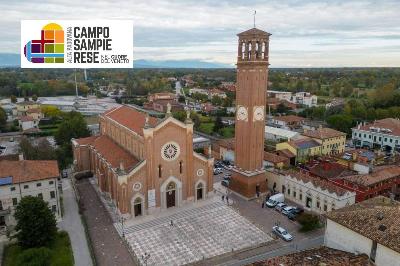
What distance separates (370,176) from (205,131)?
1862 inches

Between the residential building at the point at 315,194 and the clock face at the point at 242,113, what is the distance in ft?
31.0

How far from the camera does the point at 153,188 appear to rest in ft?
127

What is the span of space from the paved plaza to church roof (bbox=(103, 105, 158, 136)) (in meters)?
10.9

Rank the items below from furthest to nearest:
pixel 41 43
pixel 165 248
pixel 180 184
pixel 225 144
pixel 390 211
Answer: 1. pixel 225 144
2. pixel 180 184
3. pixel 41 43
4. pixel 165 248
5. pixel 390 211

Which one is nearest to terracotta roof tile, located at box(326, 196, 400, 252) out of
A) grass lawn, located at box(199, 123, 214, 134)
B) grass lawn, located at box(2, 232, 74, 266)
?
grass lawn, located at box(2, 232, 74, 266)

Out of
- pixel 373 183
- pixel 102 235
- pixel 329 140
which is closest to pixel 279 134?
pixel 329 140

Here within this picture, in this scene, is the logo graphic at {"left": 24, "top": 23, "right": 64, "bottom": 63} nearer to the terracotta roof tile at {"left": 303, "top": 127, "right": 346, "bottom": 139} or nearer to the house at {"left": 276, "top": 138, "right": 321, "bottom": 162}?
the house at {"left": 276, "top": 138, "right": 321, "bottom": 162}

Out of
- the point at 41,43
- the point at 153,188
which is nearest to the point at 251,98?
the point at 153,188

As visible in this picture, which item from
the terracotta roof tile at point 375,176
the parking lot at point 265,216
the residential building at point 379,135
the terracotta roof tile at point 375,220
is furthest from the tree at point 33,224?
the residential building at point 379,135

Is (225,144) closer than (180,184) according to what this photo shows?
No

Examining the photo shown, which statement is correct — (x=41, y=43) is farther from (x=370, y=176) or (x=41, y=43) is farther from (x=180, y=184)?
(x=370, y=176)

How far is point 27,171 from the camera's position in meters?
36.5

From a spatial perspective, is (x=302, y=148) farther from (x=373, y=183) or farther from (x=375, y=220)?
(x=375, y=220)

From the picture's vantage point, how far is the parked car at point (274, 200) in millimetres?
41031
